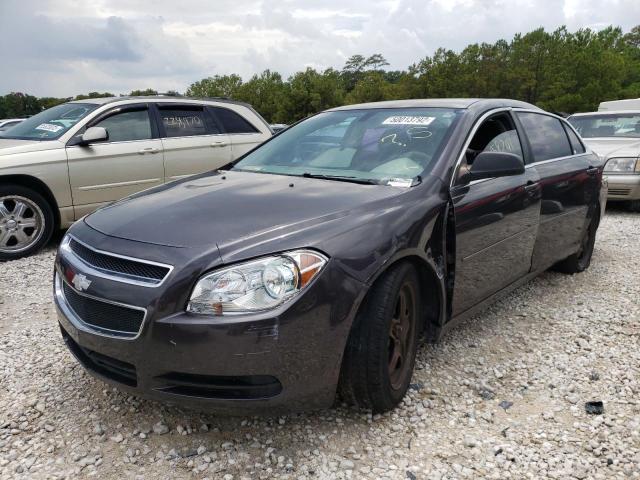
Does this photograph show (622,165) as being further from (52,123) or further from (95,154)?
(52,123)

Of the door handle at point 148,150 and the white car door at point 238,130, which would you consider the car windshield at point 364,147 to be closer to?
the door handle at point 148,150

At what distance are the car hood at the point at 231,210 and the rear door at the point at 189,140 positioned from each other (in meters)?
3.52

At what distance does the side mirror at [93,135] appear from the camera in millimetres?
5684

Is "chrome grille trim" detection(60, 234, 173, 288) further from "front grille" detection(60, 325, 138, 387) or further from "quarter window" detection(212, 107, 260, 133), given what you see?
"quarter window" detection(212, 107, 260, 133)

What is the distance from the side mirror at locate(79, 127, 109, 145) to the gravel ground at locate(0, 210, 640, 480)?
8.72 feet

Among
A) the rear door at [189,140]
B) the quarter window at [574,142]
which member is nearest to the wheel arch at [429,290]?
the quarter window at [574,142]

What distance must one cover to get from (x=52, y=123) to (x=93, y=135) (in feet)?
2.36

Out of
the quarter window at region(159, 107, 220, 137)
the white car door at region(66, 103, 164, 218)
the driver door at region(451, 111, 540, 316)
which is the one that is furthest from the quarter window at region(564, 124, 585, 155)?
the white car door at region(66, 103, 164, 218)

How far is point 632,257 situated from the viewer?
5.67 meters

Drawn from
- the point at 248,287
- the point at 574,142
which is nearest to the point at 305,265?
the point at 248,287

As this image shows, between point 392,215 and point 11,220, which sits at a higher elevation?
point 392,215

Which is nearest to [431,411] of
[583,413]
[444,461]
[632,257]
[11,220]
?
[444,461]

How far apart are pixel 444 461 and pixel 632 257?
439 centimetres

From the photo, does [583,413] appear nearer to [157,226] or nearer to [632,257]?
[157,226]
